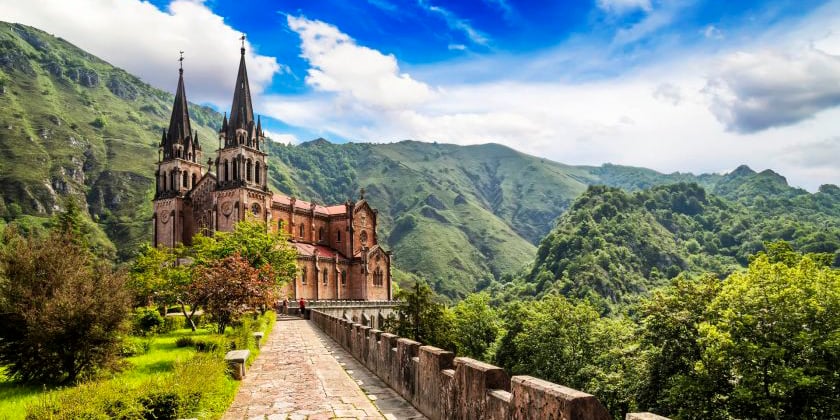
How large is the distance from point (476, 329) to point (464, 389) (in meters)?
61.4

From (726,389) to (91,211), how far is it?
147586mm

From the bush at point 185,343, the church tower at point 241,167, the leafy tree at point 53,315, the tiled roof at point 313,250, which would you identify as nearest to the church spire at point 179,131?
the church tower at point 241,167

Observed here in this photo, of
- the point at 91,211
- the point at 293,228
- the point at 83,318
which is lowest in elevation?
the point at 83,318

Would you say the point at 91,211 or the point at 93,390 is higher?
the point at 91,211

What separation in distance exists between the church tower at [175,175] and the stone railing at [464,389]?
60743 millimetres

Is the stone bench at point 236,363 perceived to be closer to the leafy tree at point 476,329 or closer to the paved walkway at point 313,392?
the paved walkway at point 313,392

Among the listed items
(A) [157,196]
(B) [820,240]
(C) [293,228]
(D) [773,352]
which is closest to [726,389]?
(D) [773,352]

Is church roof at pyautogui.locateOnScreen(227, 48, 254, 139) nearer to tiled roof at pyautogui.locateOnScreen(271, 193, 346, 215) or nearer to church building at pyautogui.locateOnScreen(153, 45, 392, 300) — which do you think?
church building at pyautogui.locateOnScreen(153, 45, 392, 300)

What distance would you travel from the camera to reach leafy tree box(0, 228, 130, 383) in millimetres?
12016

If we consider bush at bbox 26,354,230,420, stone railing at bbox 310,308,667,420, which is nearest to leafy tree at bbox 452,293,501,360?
stone railing at bbox 310,308,667,420

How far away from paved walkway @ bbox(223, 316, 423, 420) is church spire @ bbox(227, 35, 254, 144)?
5469 cm

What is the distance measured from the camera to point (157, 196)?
70562 mm

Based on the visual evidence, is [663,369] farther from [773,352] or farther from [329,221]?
[329,221]

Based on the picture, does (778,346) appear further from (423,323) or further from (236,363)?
(423,323)
